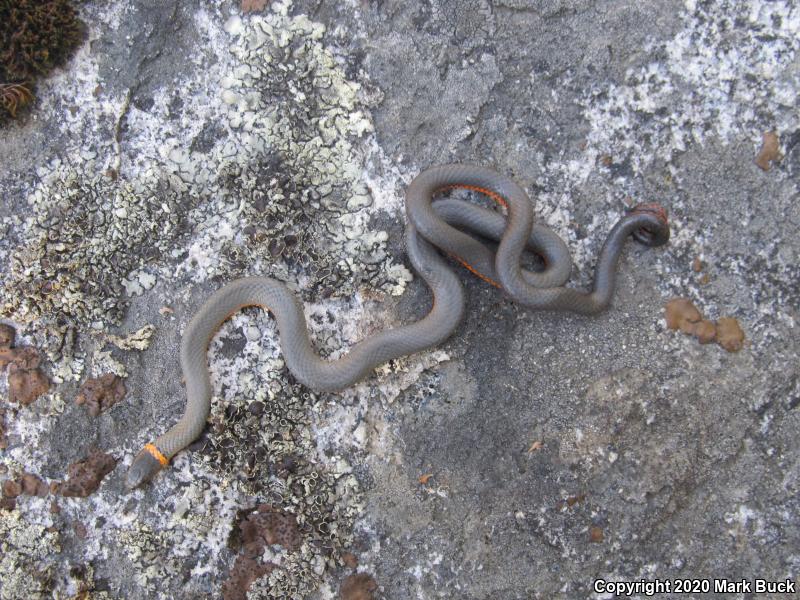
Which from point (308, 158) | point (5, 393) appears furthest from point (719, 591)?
point (5, 393)

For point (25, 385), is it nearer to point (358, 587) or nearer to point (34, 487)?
point (34, 487)

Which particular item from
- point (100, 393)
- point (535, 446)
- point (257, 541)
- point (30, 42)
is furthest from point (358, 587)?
point (30, 42)

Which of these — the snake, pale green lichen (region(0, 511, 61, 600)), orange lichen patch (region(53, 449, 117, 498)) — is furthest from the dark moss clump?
pale green lichen (region(0, 511, 61, 600))

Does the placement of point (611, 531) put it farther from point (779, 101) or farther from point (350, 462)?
point (779, 101)

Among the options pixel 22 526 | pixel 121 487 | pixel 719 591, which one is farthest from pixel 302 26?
pixel 719 591

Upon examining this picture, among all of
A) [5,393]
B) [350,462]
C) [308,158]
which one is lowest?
[5,393]

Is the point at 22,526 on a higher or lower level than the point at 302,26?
lower

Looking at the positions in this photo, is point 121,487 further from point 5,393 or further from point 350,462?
point 350,462
